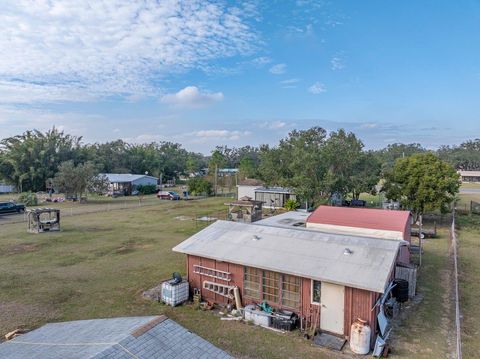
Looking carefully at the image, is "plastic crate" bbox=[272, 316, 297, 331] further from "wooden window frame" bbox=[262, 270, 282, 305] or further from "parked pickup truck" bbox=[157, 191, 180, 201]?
"parked pickup truck" bbox=[157, 191, 180, 201]

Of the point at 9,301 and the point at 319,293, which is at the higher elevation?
the point at 319,293

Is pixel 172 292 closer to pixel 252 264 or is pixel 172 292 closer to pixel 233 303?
pixel 233 303

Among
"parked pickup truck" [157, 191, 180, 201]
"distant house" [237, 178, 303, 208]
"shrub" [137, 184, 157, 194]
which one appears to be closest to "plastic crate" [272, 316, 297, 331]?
"distant house" [237, 178, 303, 208]

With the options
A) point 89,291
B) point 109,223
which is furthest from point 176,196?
point 89,291

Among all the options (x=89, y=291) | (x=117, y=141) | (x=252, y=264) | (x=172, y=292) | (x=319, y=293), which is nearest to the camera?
(x=319, y=293)

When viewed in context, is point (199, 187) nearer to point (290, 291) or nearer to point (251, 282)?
point (251, 282)

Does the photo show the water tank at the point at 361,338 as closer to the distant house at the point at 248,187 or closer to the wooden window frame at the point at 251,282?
the wooden window frame at the point at 251,282
